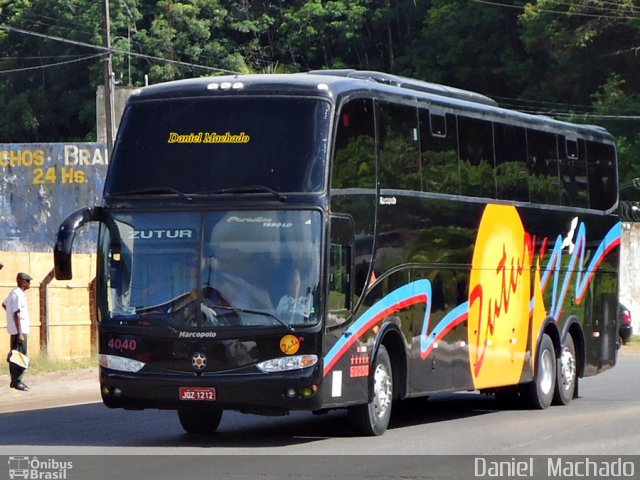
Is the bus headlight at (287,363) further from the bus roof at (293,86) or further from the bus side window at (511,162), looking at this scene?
the bus side window at (511,162)

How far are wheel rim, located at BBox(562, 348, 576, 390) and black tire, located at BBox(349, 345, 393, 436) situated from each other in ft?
18.4

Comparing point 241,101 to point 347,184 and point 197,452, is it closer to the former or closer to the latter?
point 347,184

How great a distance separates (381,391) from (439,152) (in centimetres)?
319

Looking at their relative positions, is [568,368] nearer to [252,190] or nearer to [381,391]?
[381,391]

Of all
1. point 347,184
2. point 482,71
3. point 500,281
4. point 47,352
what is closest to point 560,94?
point 482,71

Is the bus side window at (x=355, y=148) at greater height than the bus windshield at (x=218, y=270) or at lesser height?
greater

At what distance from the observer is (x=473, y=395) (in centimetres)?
2241

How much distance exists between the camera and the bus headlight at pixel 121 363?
1430 centimetres

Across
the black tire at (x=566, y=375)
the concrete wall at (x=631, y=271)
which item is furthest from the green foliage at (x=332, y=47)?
the black tire at (x=566, y=375)

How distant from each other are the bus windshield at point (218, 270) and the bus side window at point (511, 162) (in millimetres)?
5019

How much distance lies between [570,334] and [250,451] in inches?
332

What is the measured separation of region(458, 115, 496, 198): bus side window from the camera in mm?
17438

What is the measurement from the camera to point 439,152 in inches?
662

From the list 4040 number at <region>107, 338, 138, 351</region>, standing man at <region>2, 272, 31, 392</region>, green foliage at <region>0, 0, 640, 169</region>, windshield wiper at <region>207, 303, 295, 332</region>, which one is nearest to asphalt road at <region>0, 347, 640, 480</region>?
standing man at <region>2, 272, 31, 392</region>
